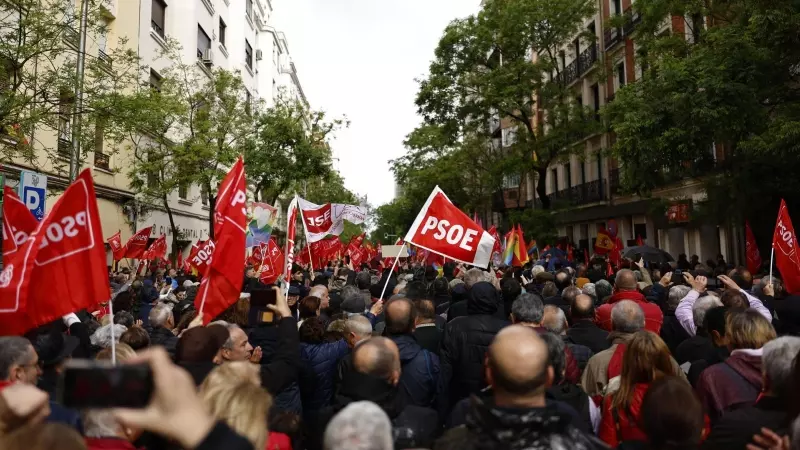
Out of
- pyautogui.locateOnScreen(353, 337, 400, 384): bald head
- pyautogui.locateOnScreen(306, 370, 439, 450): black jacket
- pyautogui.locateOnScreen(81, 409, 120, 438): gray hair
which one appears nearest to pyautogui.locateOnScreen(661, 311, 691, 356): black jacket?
pyautogui.locateOnScreen(306, 370, 439, 450): black jacket

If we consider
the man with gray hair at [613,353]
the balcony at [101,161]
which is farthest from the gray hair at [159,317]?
the balcony at [101,161]

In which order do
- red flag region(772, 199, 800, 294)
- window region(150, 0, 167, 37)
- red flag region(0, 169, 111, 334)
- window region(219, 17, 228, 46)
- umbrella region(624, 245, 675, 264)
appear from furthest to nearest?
1. window region(219, 17, 228, 46)
2. window region(150, 0, 167, 37)
3. umbrella region(624, 245, 675, 264)
4. red flag region(772, 199, 800, 294)
5. red flag region(0, 169, 111, 334)

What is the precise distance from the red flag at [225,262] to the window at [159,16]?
21.4m

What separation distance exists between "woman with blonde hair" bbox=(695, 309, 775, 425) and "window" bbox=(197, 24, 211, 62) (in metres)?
29.8

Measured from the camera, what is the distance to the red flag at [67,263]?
13.6ft

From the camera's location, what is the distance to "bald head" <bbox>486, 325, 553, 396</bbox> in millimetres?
2312

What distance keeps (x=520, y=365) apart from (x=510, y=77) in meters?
25.7

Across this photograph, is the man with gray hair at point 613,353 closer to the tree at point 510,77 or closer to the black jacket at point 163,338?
the black jacket at point 163,338

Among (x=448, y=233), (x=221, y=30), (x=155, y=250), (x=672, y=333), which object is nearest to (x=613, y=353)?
(x=672, y=333)

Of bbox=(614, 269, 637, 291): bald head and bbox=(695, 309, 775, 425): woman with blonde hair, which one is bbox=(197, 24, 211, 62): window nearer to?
bbox=(614, 269, 637, 291): bald head

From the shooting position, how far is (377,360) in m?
3.17

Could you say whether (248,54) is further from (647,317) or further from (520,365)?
(520,365)

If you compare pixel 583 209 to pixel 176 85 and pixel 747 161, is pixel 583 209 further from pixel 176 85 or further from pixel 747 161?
pixel 176 85

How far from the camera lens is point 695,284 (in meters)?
6.34
